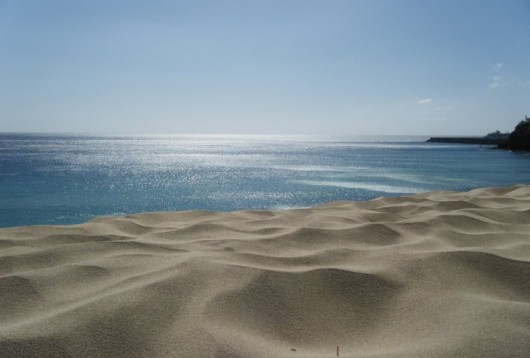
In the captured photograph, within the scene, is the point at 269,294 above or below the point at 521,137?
below

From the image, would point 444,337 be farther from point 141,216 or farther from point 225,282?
point 141,216

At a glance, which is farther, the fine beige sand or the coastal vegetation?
the coastal vegetation

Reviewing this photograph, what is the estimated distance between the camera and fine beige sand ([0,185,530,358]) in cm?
149

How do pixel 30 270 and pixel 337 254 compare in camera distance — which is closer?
pixel 30 270

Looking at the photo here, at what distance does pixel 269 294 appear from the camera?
1.95 m

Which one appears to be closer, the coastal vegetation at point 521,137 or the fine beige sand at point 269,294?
the fine beige sand at point 269,294

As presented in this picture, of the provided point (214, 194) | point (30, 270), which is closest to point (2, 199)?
point (214, 194)

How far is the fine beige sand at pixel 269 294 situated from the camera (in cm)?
149

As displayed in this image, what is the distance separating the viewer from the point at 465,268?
2.28 metres

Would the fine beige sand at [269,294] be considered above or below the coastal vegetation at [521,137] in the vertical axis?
below

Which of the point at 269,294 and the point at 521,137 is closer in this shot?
the point at 269,294

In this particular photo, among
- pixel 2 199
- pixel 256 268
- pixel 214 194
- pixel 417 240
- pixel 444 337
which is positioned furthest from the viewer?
pixel 214 194

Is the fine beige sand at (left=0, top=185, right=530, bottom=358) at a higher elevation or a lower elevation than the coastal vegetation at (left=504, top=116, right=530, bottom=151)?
lower

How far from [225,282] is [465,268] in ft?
5.15
